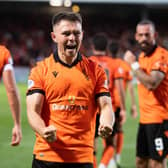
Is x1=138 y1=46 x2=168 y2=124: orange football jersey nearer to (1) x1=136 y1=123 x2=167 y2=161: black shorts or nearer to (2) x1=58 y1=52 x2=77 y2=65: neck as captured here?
(1) x1=136 y1=123 x2=167 y2=161: black shorts

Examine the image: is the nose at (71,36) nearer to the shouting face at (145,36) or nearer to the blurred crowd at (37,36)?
the shouting face at (145,36)

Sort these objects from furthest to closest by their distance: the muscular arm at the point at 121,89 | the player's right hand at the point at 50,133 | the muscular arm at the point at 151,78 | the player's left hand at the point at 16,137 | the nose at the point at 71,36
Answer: the muscular arm at the point at 121,89 → the muscular arm at the point at 151,78 → the player's left hand at the point at 16,137 → the nose at the point at 71,36 → the player's right hand at the point at 50,133

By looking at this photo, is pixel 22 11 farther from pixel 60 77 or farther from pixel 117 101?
pixel 60 77

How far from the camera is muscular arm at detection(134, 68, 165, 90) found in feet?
18.7

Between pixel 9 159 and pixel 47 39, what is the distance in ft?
88.1

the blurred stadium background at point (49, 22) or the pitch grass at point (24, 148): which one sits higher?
the blurred stadium background at point (49, 22)

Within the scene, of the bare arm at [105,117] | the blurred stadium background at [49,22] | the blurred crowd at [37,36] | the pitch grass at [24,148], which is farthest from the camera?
the blurred crowd at [37,36]

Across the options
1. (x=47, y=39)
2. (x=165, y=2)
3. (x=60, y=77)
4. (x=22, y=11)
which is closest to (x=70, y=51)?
(x=60, y=77)

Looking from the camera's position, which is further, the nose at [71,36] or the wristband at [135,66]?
the wristband at [135,66]

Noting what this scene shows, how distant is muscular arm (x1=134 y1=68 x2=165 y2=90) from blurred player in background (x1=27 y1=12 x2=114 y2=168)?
5.88ft

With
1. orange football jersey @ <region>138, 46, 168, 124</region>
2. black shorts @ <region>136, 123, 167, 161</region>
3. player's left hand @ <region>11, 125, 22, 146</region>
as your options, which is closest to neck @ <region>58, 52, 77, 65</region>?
player's left hand @ <region>11, 125, 22, 146</region>

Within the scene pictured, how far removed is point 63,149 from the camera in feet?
12.8

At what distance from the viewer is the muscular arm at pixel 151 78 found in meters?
5.71

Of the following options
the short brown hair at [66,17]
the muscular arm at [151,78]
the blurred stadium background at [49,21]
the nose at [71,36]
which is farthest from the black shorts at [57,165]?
the blurred stadium background at [49,21]
